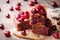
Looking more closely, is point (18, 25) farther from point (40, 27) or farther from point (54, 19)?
point (54, 19)

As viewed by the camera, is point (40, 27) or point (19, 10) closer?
point (40, 27)

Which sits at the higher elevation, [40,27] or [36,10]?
[36,10]

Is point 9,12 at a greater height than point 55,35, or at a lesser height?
greater

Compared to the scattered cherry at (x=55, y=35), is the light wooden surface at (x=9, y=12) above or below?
above

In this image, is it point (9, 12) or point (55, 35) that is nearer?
point (55, 35)

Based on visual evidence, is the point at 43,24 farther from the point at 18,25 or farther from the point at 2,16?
the point at 2,16

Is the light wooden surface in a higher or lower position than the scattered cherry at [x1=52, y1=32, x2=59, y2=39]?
higher

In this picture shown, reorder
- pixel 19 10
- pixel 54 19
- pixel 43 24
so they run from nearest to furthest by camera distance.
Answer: pixel 43 24
pixel 54 19
pixel 19 10

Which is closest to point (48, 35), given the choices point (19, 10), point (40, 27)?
point (40, 27)

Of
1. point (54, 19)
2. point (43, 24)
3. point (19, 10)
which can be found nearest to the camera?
point (43, 24)
